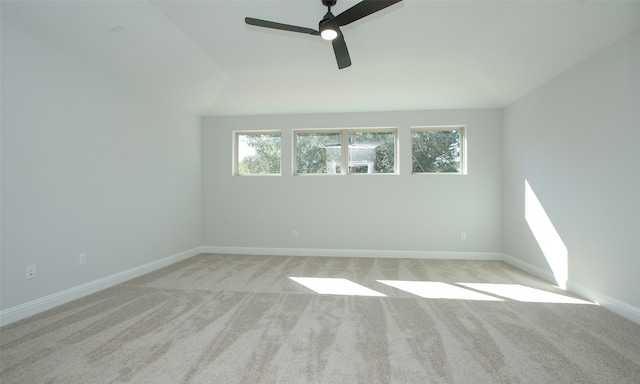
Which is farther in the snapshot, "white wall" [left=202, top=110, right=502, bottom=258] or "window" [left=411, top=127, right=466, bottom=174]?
"window" [left=411, top=127, right=466, bottom=174]

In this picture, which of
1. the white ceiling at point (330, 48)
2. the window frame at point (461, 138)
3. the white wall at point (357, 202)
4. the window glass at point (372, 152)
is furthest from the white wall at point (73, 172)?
the window frame at point (461, 138)

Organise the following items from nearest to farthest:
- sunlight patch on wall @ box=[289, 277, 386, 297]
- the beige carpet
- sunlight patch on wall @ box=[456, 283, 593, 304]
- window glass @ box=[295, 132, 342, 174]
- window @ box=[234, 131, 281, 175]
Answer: the beige carpet
sunlight patch on wall @ box=[456, 283, 593, 304]
sunlight patch on wall @ box=[289, 277, 386, 297]
window glass @ box=[295, 132, 342, 174]
window @ box=[234, 131, 281, 175]

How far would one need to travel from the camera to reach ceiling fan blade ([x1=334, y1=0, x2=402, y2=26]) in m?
2.01

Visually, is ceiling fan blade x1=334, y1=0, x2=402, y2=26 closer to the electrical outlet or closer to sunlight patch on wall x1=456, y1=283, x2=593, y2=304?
sunlight patch on wall x1=456, y1=283, x2=593, y2=304

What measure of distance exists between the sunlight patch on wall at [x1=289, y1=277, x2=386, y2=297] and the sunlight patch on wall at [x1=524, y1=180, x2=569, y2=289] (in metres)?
2.13

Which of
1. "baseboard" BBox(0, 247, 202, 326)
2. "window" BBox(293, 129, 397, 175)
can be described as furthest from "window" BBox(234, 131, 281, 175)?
"baseboard" BBox(0, 247, 202, 326)

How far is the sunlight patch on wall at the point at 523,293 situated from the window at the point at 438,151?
2.12m

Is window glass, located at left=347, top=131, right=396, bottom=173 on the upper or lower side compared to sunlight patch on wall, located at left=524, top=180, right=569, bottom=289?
upper

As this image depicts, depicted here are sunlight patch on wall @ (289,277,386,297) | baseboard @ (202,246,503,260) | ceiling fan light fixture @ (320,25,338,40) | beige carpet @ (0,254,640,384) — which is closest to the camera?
beige carpet @ (0,254,640,384)

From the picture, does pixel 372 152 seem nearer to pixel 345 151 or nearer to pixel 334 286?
pixel 345 151

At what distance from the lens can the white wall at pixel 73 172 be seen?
7.75ft

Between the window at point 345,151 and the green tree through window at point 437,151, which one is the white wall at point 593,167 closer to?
the green tree through window at point 437,151

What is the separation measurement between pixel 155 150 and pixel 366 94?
3209 millimetres

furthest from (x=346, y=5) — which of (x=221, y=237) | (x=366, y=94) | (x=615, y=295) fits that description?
(x=221, y=237)
